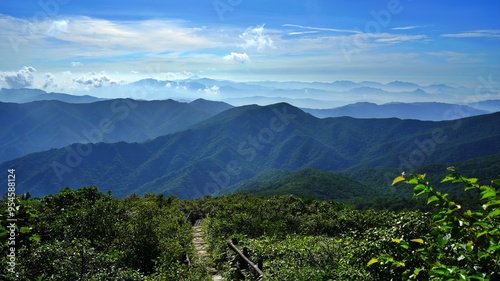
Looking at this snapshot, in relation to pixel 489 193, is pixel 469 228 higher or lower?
lower

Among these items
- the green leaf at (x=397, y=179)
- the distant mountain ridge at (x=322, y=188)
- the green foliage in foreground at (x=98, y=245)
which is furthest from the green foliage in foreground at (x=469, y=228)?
the distant mountain ridge at (x=322, y=188)

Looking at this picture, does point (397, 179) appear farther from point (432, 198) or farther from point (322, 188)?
point (322, 188)

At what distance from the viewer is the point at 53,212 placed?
1648 cm

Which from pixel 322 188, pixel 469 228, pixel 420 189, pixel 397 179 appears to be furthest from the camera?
pixel 322 188

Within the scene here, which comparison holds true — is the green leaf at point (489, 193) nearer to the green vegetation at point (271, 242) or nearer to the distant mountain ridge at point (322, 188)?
the green vegetation at point (271, 242)

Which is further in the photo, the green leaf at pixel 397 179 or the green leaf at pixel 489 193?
the green leaf at pixel 397 179

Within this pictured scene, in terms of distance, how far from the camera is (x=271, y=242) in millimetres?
15227

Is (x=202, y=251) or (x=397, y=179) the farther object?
(x=202, y=251)

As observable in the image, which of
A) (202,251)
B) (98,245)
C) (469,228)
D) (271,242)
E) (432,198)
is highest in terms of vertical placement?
(432,198)

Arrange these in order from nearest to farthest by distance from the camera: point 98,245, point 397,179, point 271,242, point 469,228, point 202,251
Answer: point 397,179
point 469,228
point 98,245
point 271,242
point 202,251

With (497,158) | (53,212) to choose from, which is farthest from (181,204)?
(497,158)

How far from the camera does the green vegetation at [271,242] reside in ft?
11.7

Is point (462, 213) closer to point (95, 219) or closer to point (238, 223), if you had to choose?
point (95, 219)

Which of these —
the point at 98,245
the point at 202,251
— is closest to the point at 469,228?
the point at 98,245
